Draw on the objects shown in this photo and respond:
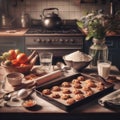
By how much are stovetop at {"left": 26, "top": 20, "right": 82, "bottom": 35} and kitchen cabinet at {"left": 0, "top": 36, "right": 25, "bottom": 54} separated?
0.51ft

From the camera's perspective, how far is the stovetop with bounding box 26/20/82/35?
12.0ft

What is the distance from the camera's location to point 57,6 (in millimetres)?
4191

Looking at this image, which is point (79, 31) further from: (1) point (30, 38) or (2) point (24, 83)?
(2) point (24, 83)

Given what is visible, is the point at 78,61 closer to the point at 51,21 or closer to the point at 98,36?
the point at 98,36

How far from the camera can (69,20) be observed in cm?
421

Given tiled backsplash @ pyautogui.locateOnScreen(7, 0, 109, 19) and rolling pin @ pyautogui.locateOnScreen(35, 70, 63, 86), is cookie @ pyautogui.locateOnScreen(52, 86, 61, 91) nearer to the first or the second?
rolling pin @ pyautogui.locateOnScreen(35, 70, 63, 86)

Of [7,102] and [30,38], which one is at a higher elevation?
[30,38]

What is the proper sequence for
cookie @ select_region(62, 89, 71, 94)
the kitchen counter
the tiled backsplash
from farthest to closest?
the tiled backsplash → cookie @ select_region(62, 89, 71, 94) → the kitchen counter

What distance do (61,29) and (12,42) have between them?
748 mm

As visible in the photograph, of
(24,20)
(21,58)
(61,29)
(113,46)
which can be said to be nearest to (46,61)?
(21,58)

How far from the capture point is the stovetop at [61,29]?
144 inches

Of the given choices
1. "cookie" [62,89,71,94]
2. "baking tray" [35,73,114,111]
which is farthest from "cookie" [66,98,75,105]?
"cookie" [62,89,71,94]
